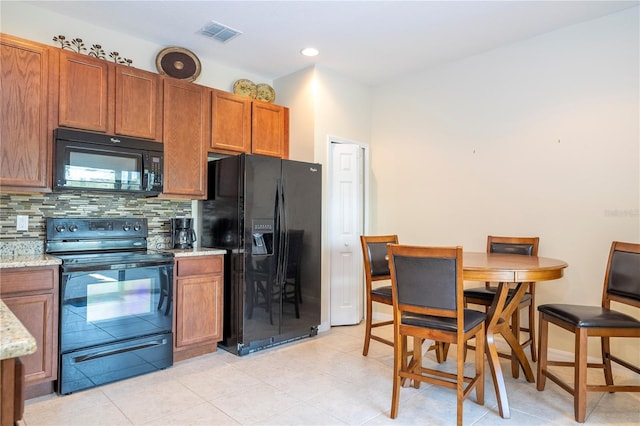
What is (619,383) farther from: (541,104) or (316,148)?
(316,148)

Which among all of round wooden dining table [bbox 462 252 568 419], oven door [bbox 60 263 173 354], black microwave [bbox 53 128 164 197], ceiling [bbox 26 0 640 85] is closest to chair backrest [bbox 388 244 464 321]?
round wooden dining table [bbox 462 252 568 419]

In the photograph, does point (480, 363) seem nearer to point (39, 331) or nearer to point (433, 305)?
point (433, 305)

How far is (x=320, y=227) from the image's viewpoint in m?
3.79

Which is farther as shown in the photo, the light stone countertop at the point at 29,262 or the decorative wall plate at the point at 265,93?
the decorative wall plate at the point at 265,93

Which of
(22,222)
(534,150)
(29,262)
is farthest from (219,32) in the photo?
(534,150)

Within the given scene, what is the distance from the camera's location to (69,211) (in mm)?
3002

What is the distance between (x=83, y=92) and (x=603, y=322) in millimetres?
3683

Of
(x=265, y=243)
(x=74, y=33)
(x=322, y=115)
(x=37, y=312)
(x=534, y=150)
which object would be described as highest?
(x=74, y=33)

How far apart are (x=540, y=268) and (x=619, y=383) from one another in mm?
1309

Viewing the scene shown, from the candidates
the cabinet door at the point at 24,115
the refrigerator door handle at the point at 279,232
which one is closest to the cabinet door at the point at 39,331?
the cabinet door at the point at 24,115

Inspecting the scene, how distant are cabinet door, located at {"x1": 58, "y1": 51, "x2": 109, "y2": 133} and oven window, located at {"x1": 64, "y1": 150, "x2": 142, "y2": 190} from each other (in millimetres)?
220

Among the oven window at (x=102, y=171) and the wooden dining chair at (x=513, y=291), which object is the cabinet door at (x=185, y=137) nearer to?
the oven window at (x=102, y=171)

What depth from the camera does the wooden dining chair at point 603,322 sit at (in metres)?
2.18

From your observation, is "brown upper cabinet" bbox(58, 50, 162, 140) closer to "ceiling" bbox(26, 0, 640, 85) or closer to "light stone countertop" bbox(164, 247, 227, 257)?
"ceiling" bbox(26, 0, 640, 85)
